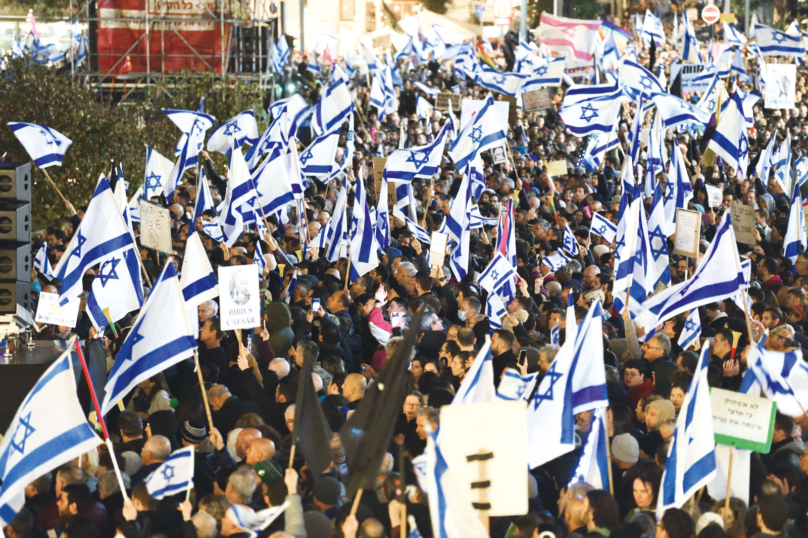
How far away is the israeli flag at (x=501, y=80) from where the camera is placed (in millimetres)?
22344

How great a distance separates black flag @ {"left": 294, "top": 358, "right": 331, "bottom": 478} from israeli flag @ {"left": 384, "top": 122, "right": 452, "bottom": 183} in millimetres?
8271

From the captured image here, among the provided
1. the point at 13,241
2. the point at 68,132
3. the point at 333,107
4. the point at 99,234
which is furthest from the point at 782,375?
the point at 68,132

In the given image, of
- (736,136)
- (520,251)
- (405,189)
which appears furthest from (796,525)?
(736,136)

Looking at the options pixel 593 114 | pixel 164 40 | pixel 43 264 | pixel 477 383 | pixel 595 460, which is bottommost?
pixel 43 264

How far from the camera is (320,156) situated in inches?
645

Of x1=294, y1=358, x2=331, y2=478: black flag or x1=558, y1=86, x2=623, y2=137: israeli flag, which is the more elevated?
x1=558, y1=86, x2=623, y2=137: israeli flag

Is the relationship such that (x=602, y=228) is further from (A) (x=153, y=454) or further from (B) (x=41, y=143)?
(A) (x=153, y=454)

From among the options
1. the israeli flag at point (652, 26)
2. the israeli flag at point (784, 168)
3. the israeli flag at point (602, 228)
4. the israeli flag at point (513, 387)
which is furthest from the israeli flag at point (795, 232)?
the israeli flag at point (652, 26)

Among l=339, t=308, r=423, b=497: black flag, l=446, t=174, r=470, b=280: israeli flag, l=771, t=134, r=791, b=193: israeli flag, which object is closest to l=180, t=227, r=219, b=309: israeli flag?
l=339, t=308, r=423, b=497: black flag

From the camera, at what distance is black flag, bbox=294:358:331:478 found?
630 cm

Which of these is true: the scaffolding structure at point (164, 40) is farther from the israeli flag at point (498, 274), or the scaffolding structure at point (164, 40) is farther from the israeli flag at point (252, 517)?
A: the israeli flag at point (252, 517)

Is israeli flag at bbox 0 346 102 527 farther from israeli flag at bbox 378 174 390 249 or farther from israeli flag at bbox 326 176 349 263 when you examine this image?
israeli flag at bbox 378 174 390 249

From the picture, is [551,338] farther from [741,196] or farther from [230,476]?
[741,196]

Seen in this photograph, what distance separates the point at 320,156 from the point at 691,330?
7.74 metres
